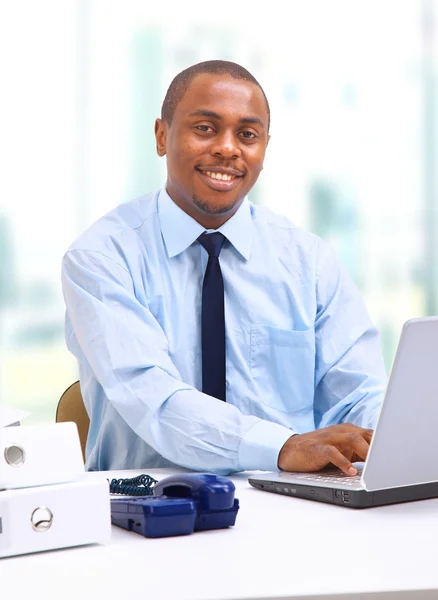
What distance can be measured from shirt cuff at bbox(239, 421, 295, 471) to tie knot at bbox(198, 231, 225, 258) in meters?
0.60

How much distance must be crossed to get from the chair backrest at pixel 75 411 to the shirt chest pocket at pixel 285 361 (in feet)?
1.52

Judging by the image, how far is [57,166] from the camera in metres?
3.92

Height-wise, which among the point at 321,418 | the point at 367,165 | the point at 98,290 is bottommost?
the point at 321,418

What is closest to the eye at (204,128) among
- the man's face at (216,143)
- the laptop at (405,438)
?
the man's face at (216,143)

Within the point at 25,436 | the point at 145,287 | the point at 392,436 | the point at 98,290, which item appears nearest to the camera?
the point at 25,436

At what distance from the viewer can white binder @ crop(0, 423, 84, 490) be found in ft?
2.97

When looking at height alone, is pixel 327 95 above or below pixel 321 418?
above

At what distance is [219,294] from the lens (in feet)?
6.52

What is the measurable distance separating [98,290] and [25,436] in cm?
90

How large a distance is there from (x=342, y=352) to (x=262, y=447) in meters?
0.58

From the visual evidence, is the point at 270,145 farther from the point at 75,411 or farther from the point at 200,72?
A: the point at 75,411

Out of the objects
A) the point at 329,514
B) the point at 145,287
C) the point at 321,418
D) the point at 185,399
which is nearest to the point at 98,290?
the point at 145,287

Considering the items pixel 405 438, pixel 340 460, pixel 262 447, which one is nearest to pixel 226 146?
pixel 262 447

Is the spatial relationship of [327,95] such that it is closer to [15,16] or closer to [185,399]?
[15,16]
